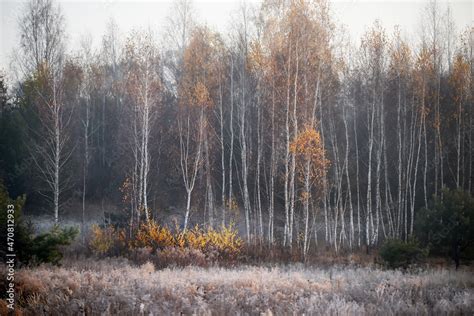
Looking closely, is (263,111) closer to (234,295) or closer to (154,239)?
(154,239)

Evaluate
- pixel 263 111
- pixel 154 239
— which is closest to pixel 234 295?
pixel 154 239

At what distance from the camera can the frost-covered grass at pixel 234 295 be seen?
19.3 feet

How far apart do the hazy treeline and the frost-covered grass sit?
7097 mm

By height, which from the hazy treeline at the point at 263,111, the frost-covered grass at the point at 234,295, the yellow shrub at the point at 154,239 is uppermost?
the hazy treeline at the point at 263,111

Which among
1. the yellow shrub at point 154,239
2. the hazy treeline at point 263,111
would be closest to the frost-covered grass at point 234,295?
the yellow shrub at point 154,239

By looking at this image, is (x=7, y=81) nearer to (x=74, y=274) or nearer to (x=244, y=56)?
(x=244, y=56)

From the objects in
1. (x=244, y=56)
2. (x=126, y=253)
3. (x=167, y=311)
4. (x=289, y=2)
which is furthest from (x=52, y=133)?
(x=167, y=311)

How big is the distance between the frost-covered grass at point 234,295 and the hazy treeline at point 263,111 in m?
7.10

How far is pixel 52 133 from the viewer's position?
1689 centimetres

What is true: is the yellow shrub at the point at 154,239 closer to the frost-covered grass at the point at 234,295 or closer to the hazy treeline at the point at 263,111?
the hazy treeline at the point at 263,111

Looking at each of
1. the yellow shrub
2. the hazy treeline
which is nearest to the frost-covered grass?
the yellow shrub

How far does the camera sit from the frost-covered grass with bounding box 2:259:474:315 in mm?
5871

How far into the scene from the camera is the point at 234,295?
702cm

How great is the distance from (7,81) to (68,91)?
349cm
